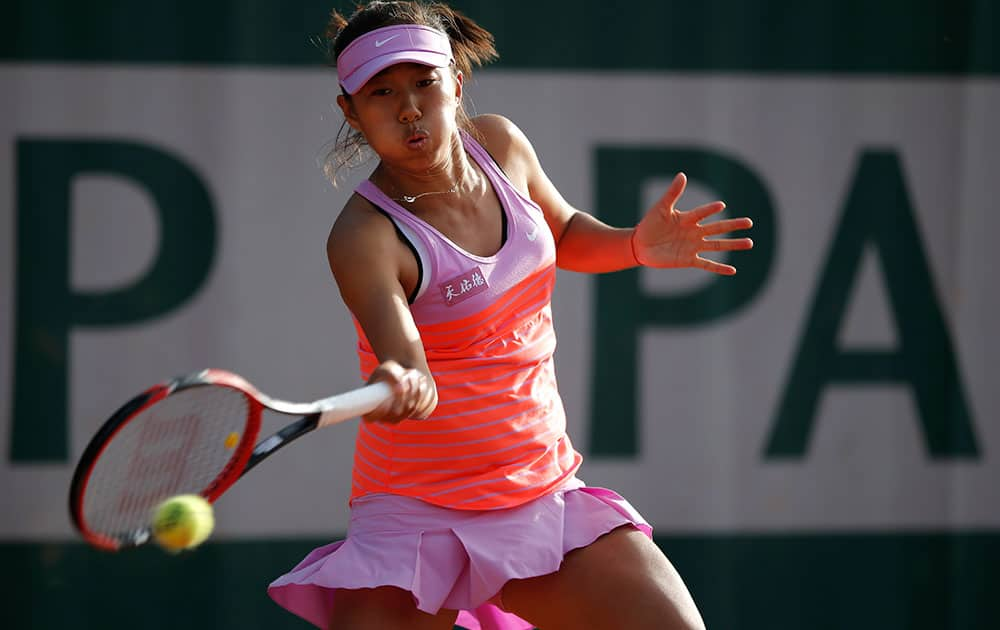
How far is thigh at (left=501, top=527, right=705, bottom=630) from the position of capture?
6.73 ft

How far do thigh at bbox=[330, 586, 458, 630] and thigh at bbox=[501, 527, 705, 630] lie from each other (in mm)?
160

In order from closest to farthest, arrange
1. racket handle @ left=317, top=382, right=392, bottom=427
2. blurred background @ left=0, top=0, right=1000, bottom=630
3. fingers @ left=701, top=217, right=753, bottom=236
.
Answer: racket handle @ left=317, top=382, right=392, bottom=427
fingers @ left=701, top=217, right=753, bottom=236
blurred background @ left=0, top=0, right=1000, bottom=630

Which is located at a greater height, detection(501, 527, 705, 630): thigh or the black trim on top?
the black trim on top

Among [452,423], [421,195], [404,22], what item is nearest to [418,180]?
[421,195]

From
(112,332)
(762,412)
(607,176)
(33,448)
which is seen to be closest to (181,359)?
(112,332)

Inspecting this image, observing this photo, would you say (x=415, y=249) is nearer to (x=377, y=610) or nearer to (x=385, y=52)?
(x=385, y=52)

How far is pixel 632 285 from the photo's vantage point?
12.4 feet

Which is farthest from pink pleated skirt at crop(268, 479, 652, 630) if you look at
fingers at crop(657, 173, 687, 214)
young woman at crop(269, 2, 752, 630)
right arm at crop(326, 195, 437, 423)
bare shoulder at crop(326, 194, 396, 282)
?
fingers at crop(657, 173, 687, 214)

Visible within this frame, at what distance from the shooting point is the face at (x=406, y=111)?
206 centimetres

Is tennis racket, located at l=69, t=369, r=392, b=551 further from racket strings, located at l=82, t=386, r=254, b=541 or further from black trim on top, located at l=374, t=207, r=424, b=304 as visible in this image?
black trim on top, located at l=374, t=207, r=424, b=304

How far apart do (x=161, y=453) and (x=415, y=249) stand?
49cm

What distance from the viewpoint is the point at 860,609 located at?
153 inches

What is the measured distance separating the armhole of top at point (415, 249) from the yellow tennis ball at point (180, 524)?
0.51 m

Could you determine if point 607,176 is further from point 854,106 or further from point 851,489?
point 851,489
